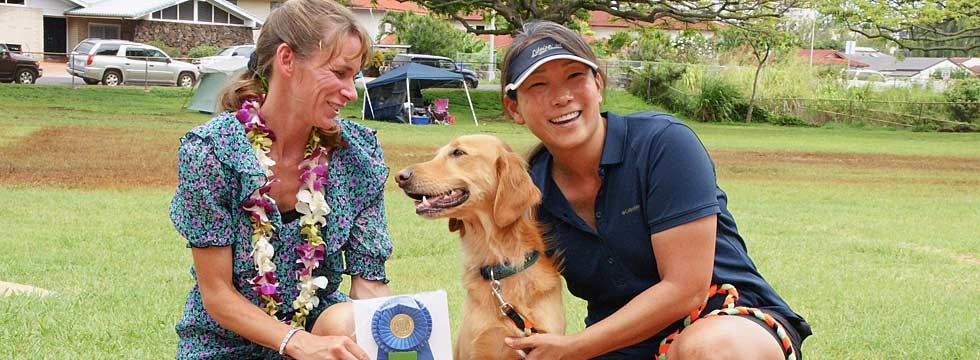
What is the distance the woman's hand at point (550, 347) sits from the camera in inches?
127

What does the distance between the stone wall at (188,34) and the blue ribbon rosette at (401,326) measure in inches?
1867

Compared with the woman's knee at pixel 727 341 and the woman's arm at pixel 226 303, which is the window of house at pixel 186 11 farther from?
the woman's knee at pixel 727 341

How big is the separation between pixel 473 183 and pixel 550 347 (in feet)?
2.37

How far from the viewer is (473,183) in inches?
144

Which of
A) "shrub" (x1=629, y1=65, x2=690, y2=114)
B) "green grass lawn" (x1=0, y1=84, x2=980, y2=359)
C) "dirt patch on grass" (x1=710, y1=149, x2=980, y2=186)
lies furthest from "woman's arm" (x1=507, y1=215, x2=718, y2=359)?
"shrub" (x1=629, y1=65, x2=690, y2=114)

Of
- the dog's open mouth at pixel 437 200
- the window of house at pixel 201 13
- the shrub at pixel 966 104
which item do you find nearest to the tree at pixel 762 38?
the shrub at pixel 966 104

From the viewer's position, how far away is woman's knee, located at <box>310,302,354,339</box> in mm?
3178

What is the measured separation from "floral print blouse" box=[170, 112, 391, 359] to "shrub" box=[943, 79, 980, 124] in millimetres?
31421

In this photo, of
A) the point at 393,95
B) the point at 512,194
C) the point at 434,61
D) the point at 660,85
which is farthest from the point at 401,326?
the point at 434,61

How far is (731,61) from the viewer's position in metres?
37.3

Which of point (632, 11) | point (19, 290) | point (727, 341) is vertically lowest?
point (19, 290)

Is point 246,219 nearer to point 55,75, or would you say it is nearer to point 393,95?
point 393,95

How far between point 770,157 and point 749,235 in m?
10.2

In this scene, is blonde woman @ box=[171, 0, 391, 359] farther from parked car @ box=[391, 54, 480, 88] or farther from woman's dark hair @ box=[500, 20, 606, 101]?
parked car @ box=[391, 54, 480, 88]
